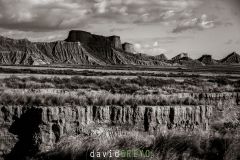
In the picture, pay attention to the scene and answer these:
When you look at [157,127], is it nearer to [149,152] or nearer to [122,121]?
[122,121]

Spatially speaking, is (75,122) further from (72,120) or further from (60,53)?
(60,53)

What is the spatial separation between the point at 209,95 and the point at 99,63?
151m

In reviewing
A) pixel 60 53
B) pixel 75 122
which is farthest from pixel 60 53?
pixel 75 122

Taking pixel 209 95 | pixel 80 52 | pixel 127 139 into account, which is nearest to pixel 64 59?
pixel 80 52

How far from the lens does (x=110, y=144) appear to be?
841 centimetres

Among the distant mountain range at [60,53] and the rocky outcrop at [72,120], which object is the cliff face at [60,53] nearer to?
the distant mountain range at [60,53]

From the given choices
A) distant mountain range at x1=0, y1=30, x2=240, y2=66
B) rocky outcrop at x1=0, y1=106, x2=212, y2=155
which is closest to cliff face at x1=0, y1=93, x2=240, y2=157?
rocky outcrop at x1=0, y1=106, x2=212, y2=155

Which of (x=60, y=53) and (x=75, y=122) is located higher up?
(x=60, y=53)

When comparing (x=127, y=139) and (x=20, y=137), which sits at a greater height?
(x=127, y=139)

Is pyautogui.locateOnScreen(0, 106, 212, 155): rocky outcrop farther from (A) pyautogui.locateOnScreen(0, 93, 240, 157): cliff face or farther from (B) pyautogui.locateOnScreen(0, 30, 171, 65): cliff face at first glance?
(B) pyautogui.locateOnScreen(0, 30, 171, 65): cliff face

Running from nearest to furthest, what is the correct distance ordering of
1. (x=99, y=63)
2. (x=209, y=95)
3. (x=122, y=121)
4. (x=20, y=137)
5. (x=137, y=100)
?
(x=20, y=137), (x=122, y=121), (x=137, y=100), (x=209, y=95), (x=99, y=63)

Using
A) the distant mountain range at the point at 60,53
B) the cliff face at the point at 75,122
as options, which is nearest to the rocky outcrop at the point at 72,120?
the cliff face at the point at 75,122

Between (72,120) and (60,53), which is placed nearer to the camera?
(72,120)

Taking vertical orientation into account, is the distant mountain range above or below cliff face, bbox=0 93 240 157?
above
